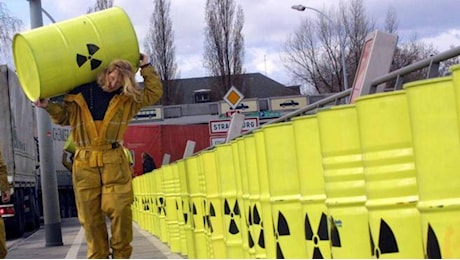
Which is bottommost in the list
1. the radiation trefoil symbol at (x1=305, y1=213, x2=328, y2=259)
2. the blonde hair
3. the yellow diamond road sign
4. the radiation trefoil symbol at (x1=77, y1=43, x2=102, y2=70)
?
the radiation trefoil symbol at (x1=305, y1=213, x2=328, y2=259)

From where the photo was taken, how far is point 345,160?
432cm

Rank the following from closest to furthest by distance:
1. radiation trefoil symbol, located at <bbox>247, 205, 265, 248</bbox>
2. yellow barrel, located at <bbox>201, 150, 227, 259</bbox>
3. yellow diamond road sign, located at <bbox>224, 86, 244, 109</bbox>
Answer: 1. radiation trefoil symbol, located at <bbox>247, 205, 265, 248</bbox>
2. yellow barrel, located at <bbox>201, 150, 227, 259</bbox>
3. yellow diamond road sign, located at <bbox>224, 86, 244, 109</bbox>

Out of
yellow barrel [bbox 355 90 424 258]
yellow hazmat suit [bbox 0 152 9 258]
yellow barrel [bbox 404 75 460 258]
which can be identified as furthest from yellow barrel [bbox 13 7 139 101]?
yellow barrel [bbox 404 75 460 258]

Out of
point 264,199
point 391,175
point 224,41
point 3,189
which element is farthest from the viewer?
point 224,41

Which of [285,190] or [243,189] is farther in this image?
[243,189]

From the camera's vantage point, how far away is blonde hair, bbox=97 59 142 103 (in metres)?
6.45

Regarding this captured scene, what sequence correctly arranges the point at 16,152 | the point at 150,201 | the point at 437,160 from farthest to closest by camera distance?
Answer: the point at 16,152 < the point at 150,201 < the point at 437,160

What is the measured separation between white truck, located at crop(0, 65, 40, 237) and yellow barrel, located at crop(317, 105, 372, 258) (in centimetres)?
1636

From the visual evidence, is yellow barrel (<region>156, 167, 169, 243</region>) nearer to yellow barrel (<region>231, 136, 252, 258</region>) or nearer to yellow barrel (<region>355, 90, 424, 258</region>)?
yellow barrel (<region>231, 136, 252, 258</region>)

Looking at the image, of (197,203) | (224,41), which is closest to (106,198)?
(197,203)

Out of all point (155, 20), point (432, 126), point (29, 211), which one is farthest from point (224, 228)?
point (155, 20)

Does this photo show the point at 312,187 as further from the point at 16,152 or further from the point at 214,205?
the point at 16,152

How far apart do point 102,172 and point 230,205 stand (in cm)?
151

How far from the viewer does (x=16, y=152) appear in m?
22.9
